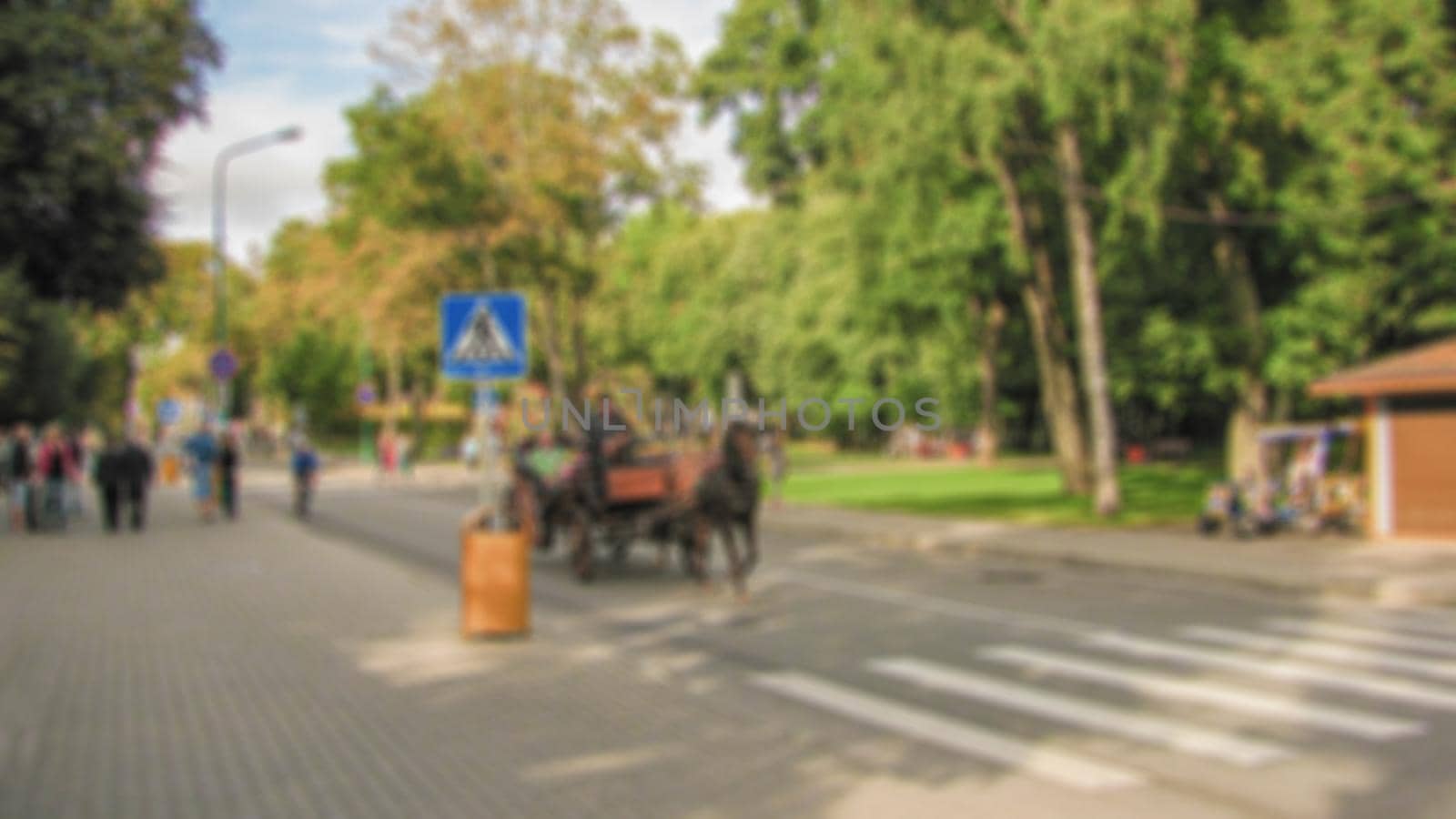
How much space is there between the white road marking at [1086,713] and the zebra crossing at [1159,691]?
0.04ft

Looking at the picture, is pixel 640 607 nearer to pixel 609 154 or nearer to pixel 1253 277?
pixel 1253 277

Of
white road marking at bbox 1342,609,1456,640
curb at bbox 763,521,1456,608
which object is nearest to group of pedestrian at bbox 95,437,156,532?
curb at bbox 763,521,1456,608

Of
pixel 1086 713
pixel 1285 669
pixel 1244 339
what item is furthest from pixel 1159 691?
pixel 1244 339

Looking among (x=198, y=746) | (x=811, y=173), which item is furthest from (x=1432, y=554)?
(x=811, y=173)

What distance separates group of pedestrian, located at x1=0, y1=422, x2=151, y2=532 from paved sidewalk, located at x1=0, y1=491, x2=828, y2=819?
34.4ft

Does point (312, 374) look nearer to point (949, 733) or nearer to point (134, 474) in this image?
point (134, 474)

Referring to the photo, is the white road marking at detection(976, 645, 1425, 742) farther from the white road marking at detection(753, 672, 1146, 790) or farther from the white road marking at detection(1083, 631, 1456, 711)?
the white road marking at detection(753, 672, 1146, 790)

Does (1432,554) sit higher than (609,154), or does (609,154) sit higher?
(609,154)

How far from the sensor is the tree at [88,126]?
620 inches

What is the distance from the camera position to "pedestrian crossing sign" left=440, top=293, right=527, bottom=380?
36.2ft

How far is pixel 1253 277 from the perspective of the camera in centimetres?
2986

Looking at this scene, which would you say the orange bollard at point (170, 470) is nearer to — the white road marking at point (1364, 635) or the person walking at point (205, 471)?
the person walking at point (205, 471)

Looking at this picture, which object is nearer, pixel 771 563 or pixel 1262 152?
pixel 771 563

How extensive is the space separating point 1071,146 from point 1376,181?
5545 millimetres
